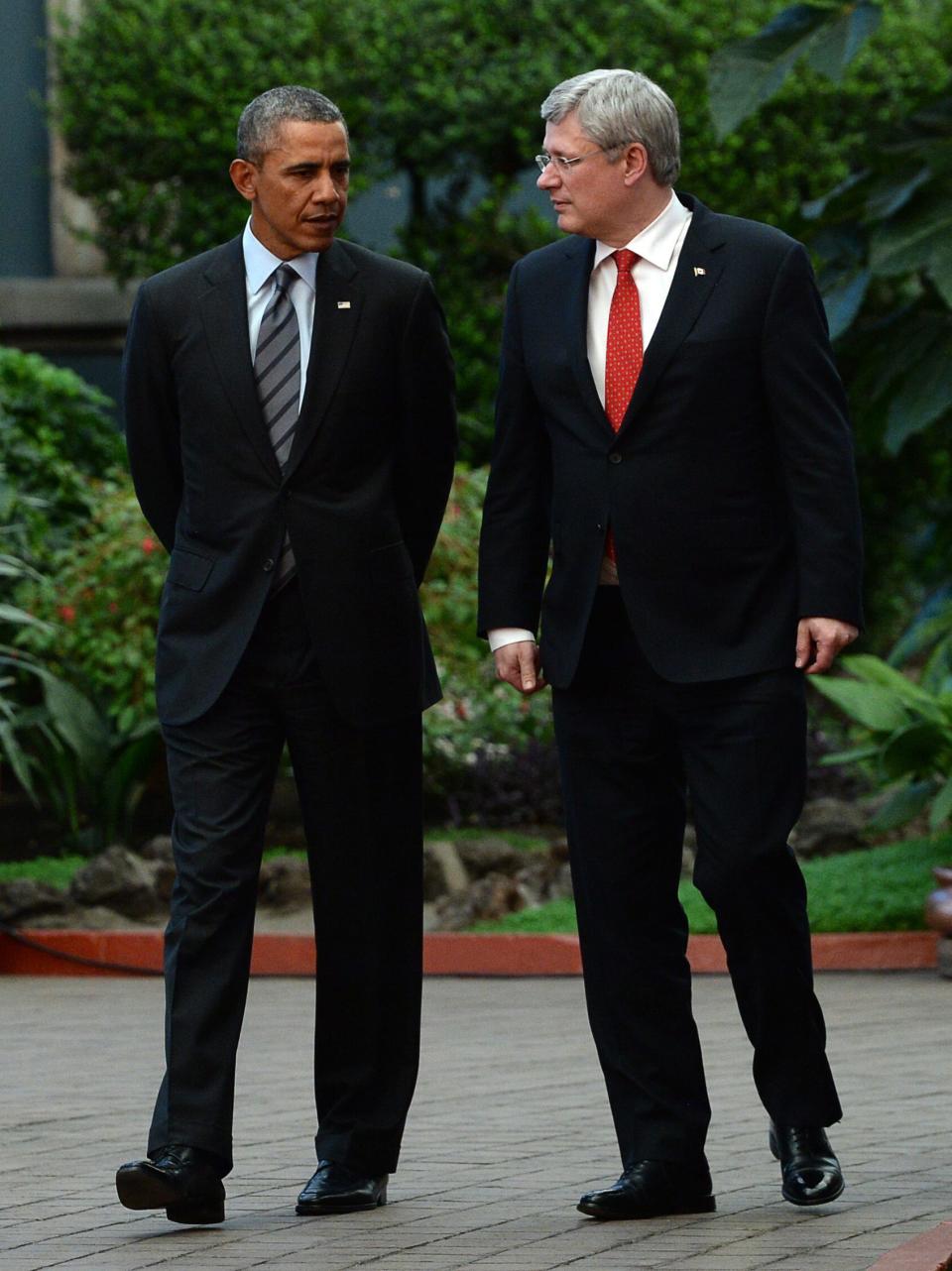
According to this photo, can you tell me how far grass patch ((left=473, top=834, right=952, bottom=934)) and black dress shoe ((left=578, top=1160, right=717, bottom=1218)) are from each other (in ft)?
16.5

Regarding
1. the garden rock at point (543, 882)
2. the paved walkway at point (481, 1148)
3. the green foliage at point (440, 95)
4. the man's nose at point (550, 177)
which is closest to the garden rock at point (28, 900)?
the paved walkway at point (481, 1148)

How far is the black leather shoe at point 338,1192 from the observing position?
4.62 metres

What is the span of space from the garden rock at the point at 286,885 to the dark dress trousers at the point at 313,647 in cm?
594

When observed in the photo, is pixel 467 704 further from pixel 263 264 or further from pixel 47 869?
pixel 263 264

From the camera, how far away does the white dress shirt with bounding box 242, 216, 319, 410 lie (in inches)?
187

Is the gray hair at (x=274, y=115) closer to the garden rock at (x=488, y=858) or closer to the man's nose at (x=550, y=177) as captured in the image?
the man's nose at (x=550, y=177)

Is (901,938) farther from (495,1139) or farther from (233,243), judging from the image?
(233,243)

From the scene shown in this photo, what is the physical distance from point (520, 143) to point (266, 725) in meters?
10.9

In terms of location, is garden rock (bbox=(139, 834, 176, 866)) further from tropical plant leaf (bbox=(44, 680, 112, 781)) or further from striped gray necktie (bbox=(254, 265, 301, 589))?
striped gray necktie (bbox=(254, 265, 301, 589))

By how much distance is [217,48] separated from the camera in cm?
1481

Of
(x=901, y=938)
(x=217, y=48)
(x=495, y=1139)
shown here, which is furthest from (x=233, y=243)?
(x=217, y=48)

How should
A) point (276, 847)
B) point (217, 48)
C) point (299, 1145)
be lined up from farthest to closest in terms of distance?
point (217, 48)
point (276, 847)
point (299, 1145)

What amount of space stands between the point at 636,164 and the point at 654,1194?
1.84 meters

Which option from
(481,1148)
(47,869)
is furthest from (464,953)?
(481,1148)
